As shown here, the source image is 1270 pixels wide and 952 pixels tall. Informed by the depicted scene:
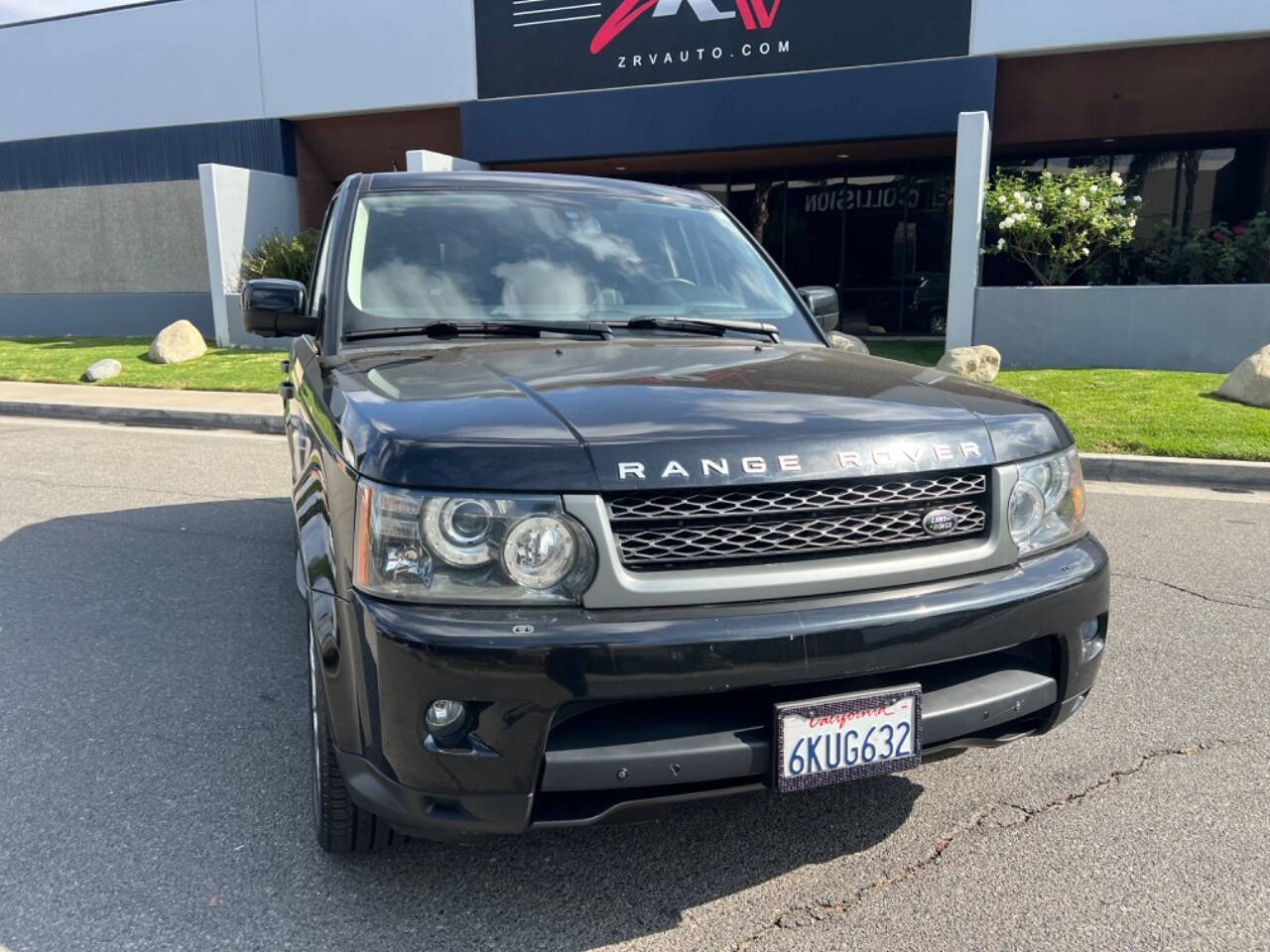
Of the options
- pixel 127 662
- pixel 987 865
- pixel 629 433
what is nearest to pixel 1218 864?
pixel 987 865

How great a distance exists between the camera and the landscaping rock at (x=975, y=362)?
11609 mm

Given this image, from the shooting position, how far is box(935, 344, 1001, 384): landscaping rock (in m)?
11.6

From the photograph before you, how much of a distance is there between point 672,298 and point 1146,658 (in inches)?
99.4

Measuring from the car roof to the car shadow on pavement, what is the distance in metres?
1.99

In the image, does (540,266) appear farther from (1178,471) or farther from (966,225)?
(966,225)

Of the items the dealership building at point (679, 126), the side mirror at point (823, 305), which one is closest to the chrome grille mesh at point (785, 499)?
the side mirror at point (823, 305)

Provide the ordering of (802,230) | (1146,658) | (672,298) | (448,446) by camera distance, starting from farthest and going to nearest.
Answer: (802,230), (1146,658), (672,298), (448,446)

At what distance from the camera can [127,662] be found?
4.06m

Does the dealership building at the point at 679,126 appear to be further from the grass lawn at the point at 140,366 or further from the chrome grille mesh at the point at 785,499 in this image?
the chrome grille mesh at the point at 785,499

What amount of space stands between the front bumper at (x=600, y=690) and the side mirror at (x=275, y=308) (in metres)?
1.78

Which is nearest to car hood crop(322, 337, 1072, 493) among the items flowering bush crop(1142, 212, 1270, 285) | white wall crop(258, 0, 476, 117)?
flowering bush crop(1142, 212, 1270, 285)

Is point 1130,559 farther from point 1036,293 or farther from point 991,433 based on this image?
point 1036,293

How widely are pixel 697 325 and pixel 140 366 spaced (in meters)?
14.6

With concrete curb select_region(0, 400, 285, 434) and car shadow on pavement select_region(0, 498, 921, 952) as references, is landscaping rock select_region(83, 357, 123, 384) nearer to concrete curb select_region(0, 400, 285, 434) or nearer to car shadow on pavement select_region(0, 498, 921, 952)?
concrete curb select_region(0, 400, 285, 434)
